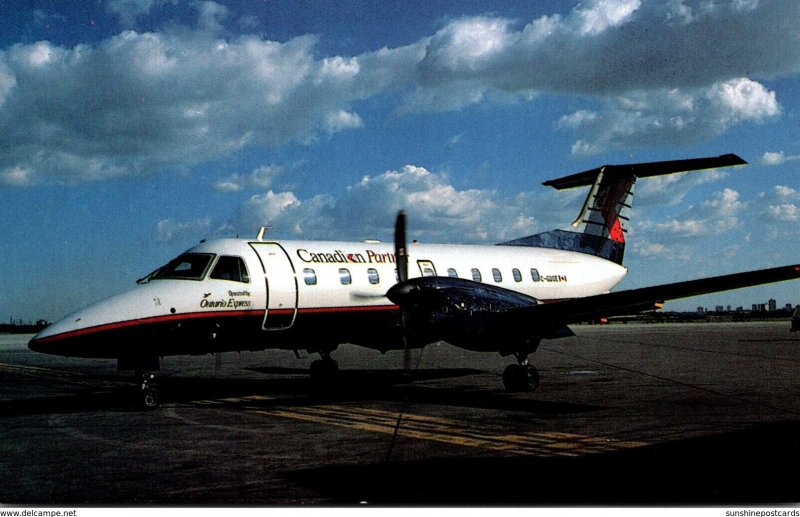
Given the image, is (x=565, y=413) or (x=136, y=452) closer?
(x=136, y=452)

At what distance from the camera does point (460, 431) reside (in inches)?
427

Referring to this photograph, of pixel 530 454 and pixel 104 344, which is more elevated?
pixel 104 344

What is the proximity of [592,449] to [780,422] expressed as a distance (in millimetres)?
4126

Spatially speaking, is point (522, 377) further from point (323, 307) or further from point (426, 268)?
point (323, 307)

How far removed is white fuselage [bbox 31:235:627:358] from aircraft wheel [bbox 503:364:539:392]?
9.23 ft

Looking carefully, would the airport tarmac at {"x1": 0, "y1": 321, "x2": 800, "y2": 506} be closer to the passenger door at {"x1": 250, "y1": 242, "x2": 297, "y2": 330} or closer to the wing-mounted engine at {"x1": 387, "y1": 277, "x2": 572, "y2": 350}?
the wing-mounted engine at {"x1": 387, "y1": 277, "x2": 572, "y2": 350}

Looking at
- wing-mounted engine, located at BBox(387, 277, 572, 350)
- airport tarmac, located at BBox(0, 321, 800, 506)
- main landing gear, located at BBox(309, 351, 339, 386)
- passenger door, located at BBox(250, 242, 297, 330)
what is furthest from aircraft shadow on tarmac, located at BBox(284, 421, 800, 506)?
main landing gear, located at BBox(309, 351, 339, 386)

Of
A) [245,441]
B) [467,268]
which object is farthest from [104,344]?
[467,268]

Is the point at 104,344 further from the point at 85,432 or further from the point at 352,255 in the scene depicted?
the point at 352,255

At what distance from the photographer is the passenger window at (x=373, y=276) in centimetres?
1675

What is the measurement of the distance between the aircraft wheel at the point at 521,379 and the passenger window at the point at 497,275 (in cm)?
341

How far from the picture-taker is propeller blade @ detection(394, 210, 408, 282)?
14641 mm

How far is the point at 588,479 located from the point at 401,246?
326 inches

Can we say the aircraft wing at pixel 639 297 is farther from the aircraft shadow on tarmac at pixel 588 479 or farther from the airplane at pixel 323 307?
the aircraft shadow on tarmac at pixel 588 479
